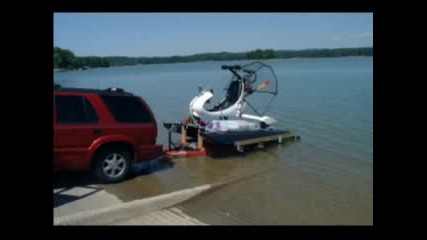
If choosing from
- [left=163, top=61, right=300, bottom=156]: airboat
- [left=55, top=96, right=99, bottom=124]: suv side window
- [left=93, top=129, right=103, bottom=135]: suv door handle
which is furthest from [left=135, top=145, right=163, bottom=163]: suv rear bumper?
[left=163, top=61, right=300, bottom=156]: airboat

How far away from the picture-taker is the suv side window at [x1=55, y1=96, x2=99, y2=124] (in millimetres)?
7391

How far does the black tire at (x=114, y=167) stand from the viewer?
7.76m

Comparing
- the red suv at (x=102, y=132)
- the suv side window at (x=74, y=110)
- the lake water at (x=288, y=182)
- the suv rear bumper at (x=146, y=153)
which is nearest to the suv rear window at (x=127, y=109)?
the red suv at (x=102, y=132)

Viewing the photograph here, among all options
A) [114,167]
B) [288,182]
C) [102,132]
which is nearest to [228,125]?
[288,182]

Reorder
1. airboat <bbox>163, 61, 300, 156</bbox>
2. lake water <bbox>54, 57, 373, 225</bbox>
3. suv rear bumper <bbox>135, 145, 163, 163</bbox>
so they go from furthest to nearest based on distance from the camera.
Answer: airboat <bbox>163, 61, 300, 156</bbox>, suv rear bumper <bbox>135, 145, 163, 163</bbox>, lake water <bbox>54, 57, 373, 225</bbox>

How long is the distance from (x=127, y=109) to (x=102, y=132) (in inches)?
26.8

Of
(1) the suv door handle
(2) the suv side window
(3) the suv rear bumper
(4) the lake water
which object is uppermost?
(2) the suv side window

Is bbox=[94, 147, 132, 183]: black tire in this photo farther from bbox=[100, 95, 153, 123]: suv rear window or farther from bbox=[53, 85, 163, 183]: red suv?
bbox=[100, 95, 153, 123]: suv rear window

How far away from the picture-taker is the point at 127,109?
8.09m

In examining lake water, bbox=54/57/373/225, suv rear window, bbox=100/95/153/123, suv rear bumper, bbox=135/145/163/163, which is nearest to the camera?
lake water, bbox=54/57/373/225

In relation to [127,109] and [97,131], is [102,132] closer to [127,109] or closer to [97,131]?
[97,131]

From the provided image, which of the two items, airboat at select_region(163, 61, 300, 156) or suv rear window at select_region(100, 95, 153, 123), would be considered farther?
airboat at select_region(163, 61, 300, 156)
